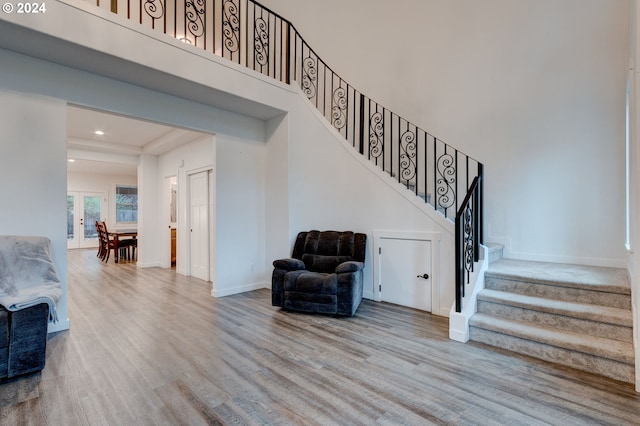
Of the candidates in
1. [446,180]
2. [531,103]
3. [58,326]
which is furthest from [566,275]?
[58,326]

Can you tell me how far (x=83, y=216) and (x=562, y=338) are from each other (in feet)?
45.3

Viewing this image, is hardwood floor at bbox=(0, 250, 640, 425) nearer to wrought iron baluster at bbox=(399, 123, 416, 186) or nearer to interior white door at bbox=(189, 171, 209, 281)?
interior white door at bbox=(189, 171, 209, 281)

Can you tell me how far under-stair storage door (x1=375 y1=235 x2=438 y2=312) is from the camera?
150 inches

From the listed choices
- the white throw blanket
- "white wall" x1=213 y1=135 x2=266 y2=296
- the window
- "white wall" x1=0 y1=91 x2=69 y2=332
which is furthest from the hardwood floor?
the window

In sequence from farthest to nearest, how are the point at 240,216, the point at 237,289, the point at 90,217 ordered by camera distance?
the point at 90,217 → the point at 240,216 → the point at 237,289

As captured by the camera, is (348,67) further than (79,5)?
Yes

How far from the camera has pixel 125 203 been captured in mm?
11852

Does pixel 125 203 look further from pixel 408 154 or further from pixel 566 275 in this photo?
pixel 566 275

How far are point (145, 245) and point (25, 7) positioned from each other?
18.1ft

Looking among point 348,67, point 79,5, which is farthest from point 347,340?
point 348,67

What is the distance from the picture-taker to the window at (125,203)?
38.4 ft

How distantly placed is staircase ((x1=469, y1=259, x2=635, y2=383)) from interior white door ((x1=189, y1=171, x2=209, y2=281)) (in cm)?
468

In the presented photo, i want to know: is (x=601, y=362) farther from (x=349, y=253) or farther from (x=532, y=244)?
(x=349, y=253)

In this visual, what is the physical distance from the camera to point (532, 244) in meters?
3.97
